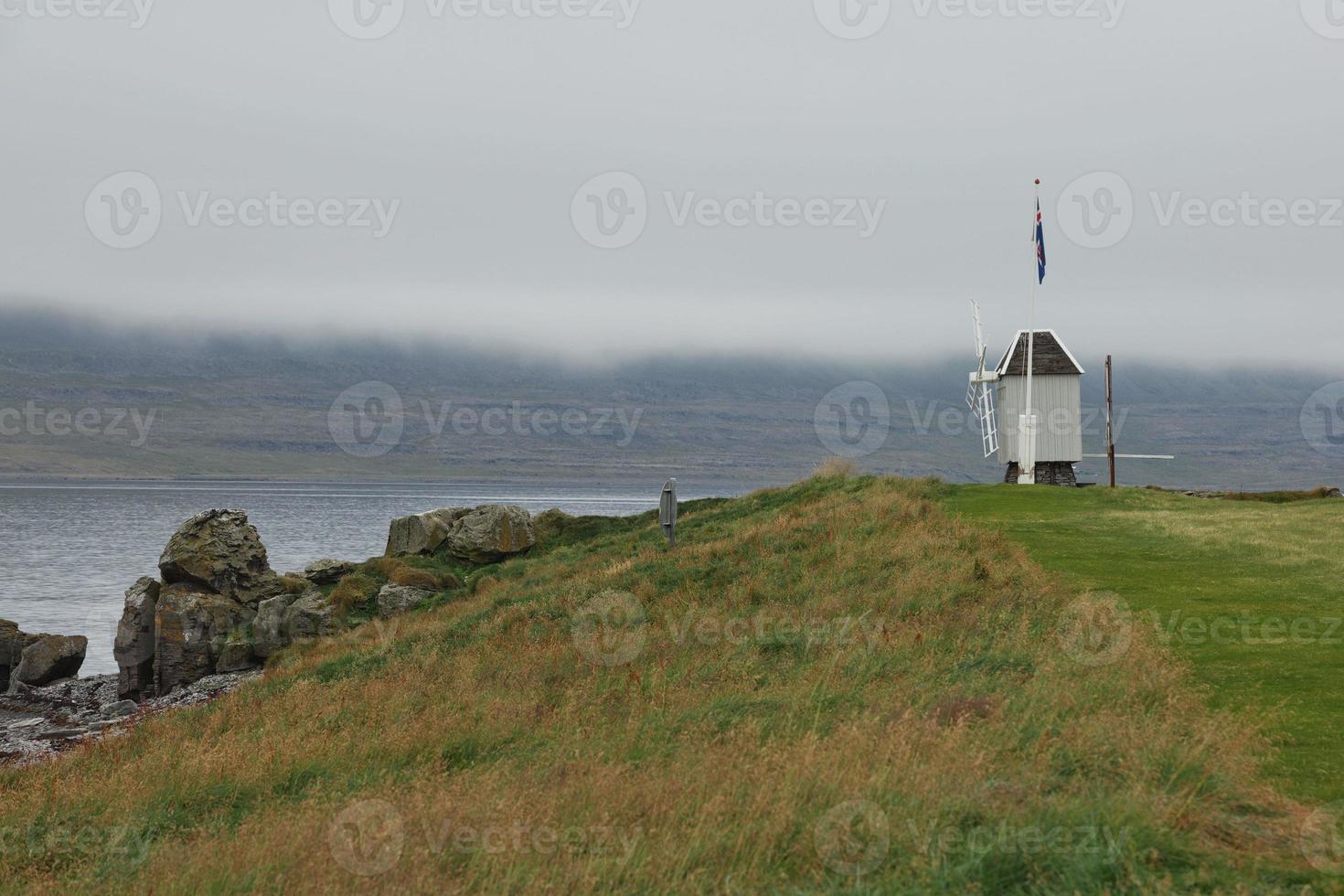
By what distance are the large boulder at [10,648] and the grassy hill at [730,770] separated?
63.7 feet

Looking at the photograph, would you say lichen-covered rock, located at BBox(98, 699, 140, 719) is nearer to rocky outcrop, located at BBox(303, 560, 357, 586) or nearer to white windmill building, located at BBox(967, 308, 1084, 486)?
rocky outcrop, located at BBox(303, 560, 357, 586)

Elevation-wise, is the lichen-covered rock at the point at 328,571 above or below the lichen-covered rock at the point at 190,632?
above

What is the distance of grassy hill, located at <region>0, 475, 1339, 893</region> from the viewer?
738cm

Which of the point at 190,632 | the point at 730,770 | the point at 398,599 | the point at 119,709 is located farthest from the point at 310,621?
the point at 730,770

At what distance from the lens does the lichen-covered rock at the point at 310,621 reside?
32.7m

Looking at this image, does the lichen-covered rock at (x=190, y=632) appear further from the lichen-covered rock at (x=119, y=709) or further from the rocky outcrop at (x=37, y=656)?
the rocky outcrop at (x=37, y=656)

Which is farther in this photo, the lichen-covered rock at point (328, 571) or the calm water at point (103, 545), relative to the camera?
the calm water at point (103, 545)

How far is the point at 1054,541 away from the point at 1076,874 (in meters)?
17.9

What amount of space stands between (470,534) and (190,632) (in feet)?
34.9

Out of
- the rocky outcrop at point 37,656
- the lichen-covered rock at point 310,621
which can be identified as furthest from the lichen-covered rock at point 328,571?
the rocky outcrop at point 37,656

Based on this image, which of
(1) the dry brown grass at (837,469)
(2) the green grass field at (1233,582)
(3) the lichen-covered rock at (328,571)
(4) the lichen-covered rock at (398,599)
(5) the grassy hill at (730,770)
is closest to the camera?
(5) the grassy hill at (730,770)

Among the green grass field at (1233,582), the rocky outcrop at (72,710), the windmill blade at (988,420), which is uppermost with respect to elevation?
the windmill blade at (988,420)

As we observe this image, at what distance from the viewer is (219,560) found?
118 ft

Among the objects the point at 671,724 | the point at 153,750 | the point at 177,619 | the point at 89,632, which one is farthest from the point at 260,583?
the point at 671,724
